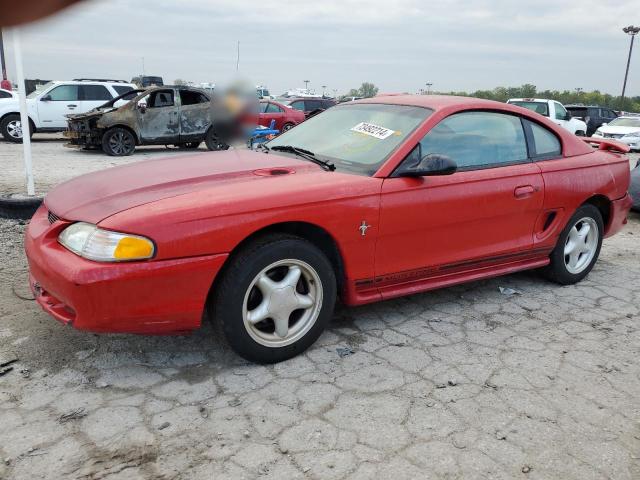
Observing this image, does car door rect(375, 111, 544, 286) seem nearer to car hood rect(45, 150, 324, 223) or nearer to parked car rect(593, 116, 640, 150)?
car hood rect(45, 150, 324, 223)

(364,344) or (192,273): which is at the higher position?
(192,273)

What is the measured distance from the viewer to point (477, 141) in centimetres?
370

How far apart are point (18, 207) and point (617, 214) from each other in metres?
5.36

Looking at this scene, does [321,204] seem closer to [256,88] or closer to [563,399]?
[563,399]

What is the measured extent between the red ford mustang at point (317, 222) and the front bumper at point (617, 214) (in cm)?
17

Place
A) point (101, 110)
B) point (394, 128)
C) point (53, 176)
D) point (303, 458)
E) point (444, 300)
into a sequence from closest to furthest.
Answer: point (303, 458) < point (394, 128) < point (444, 300) < point (53, 176) < point (101, 110)

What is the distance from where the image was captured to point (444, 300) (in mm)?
3961

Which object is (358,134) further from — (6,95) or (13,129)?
(6,95)

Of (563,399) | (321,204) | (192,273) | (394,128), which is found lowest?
Answer: (563,399)

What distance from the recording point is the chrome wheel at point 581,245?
13.9ft

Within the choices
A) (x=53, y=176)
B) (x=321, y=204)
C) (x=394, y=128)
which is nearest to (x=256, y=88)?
(x=394, y=128)

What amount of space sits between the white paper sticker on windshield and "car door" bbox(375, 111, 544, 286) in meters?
0.24

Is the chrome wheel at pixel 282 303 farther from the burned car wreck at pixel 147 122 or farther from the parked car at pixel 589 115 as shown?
the parked car at pixel 589 115

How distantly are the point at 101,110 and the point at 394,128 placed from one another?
9.97 metres
